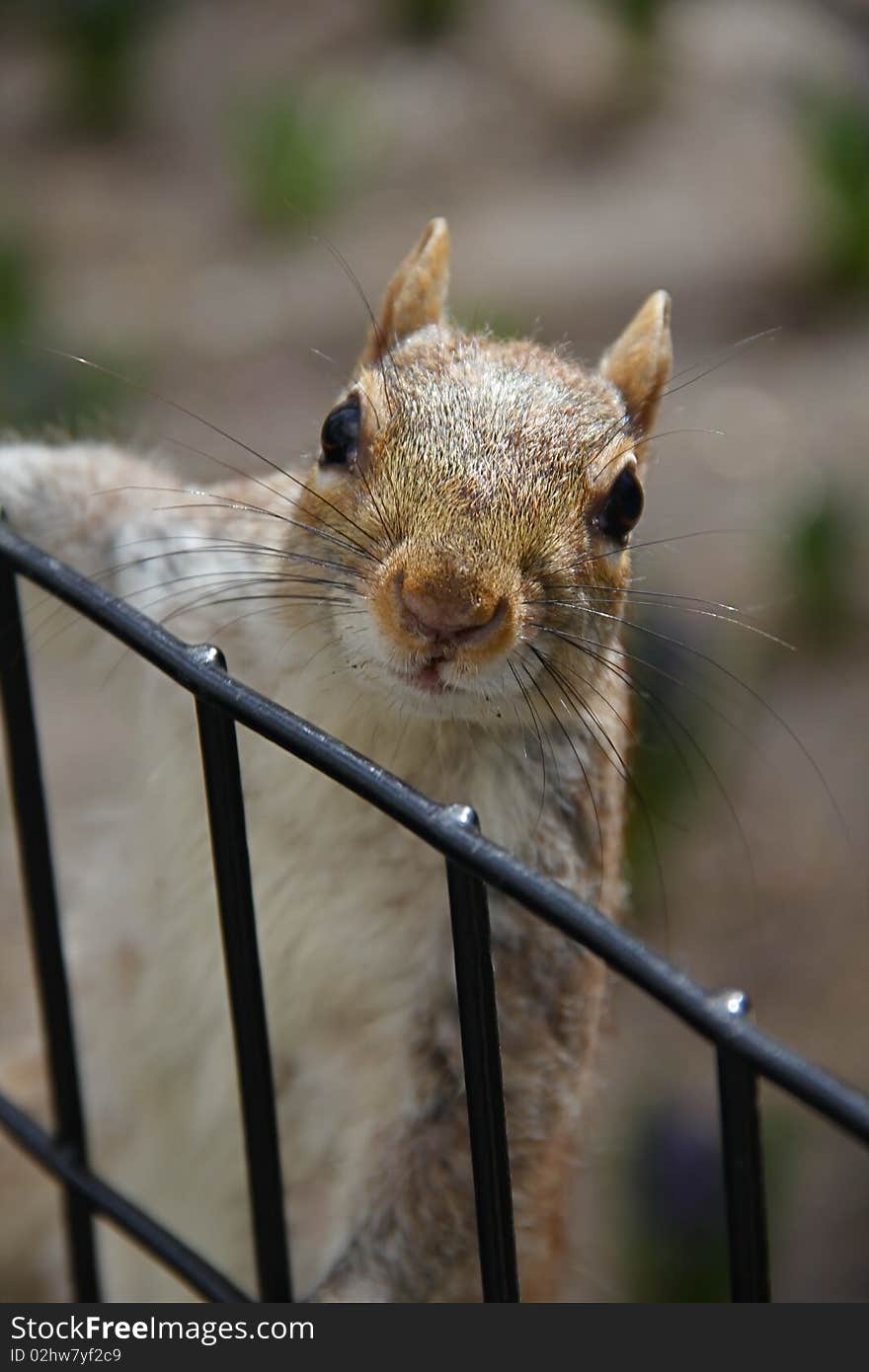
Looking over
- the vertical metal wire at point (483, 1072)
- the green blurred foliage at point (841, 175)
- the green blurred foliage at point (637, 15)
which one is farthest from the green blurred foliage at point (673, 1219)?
the green blurred foliage at point (637, 15)

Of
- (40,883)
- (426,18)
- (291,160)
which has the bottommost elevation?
(40,883)

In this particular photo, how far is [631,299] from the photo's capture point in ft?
11.5

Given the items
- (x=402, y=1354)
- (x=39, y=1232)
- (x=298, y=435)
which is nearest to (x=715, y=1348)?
(x=402, y=1354)

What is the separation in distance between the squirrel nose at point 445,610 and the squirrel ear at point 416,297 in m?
0.28

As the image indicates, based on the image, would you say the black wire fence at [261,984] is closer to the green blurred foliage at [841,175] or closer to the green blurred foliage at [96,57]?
the green blurred foliage at [841,175]

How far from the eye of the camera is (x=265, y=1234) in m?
0.88

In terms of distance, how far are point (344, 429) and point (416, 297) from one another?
155 mm

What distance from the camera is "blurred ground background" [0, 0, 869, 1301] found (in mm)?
2244

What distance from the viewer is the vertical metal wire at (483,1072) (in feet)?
2.13

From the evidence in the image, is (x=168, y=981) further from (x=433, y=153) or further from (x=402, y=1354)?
(x=433, y=153)

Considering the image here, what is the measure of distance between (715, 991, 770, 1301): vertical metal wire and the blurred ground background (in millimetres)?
936

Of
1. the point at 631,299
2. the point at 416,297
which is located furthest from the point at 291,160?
the point at 416,297

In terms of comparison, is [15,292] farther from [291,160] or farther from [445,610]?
[445,610]

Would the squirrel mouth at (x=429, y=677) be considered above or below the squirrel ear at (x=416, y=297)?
below
